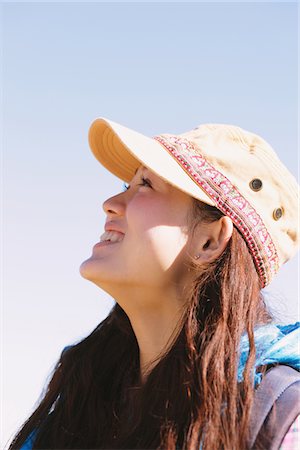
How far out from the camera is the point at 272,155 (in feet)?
8.96

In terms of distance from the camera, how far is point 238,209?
8.46 feet

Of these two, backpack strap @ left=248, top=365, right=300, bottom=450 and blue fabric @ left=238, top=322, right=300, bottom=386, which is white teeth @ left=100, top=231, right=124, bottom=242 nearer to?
blue fabric @ left=238, top=322, right=300, bottom=386

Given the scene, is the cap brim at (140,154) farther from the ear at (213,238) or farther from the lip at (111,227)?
the lip at (111,227)

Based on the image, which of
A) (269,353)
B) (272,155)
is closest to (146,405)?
(269,353)

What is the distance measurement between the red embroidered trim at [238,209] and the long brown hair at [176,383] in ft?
0.12

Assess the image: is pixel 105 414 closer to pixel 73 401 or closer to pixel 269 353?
pixel 73 401

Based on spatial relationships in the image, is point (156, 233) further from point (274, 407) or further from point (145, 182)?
point (274, 407)

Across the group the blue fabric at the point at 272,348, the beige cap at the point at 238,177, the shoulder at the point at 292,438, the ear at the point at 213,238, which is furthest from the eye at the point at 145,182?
the shoulder at the point at 292,438

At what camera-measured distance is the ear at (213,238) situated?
2574mm

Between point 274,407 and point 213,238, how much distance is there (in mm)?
611

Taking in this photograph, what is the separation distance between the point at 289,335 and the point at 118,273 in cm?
→ 57

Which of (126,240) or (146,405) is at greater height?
(126,240)

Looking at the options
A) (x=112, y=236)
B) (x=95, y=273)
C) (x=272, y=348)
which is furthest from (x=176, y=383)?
(x=112, y=236)

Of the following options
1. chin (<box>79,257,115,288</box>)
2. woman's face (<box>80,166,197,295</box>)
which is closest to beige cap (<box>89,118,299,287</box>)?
woman's face (<box>80,166,197,295</box>)
